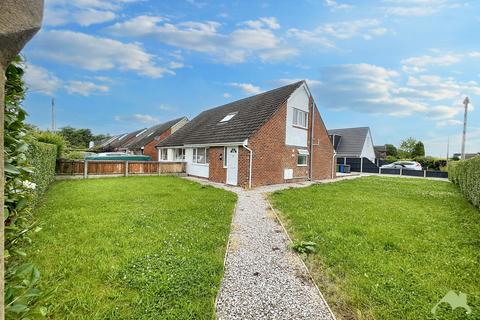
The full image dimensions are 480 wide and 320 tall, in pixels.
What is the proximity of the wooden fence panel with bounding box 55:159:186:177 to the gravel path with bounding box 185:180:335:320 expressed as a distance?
1518 centimetres

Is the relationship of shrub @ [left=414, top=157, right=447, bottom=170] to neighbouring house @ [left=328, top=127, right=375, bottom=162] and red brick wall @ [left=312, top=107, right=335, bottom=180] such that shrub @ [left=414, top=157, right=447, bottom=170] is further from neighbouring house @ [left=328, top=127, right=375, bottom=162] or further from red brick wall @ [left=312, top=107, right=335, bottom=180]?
red brick wall @ [left=312, top=107, right=335, bottom=180]

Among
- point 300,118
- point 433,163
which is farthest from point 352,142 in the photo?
point 300,118

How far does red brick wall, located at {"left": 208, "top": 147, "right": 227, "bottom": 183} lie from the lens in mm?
17152

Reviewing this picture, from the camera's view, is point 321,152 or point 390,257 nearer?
point 390,257

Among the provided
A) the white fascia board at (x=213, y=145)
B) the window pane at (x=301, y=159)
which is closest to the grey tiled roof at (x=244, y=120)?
the white fascia board at (x=213, y=145)

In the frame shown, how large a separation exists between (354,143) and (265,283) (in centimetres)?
3861

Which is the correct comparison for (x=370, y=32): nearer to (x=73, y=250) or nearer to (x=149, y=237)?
(x=149, y=237)

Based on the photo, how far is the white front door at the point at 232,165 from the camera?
52.2ft

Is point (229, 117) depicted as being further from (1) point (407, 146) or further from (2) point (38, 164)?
(1) point (407, 146)

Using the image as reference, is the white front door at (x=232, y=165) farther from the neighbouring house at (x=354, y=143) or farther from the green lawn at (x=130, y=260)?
the neighbouring house at (x=354, y=143)

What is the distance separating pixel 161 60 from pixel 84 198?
28.3ft

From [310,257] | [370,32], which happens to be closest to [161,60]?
[370,32]

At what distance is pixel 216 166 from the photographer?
698 inches

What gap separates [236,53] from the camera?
16.6m
